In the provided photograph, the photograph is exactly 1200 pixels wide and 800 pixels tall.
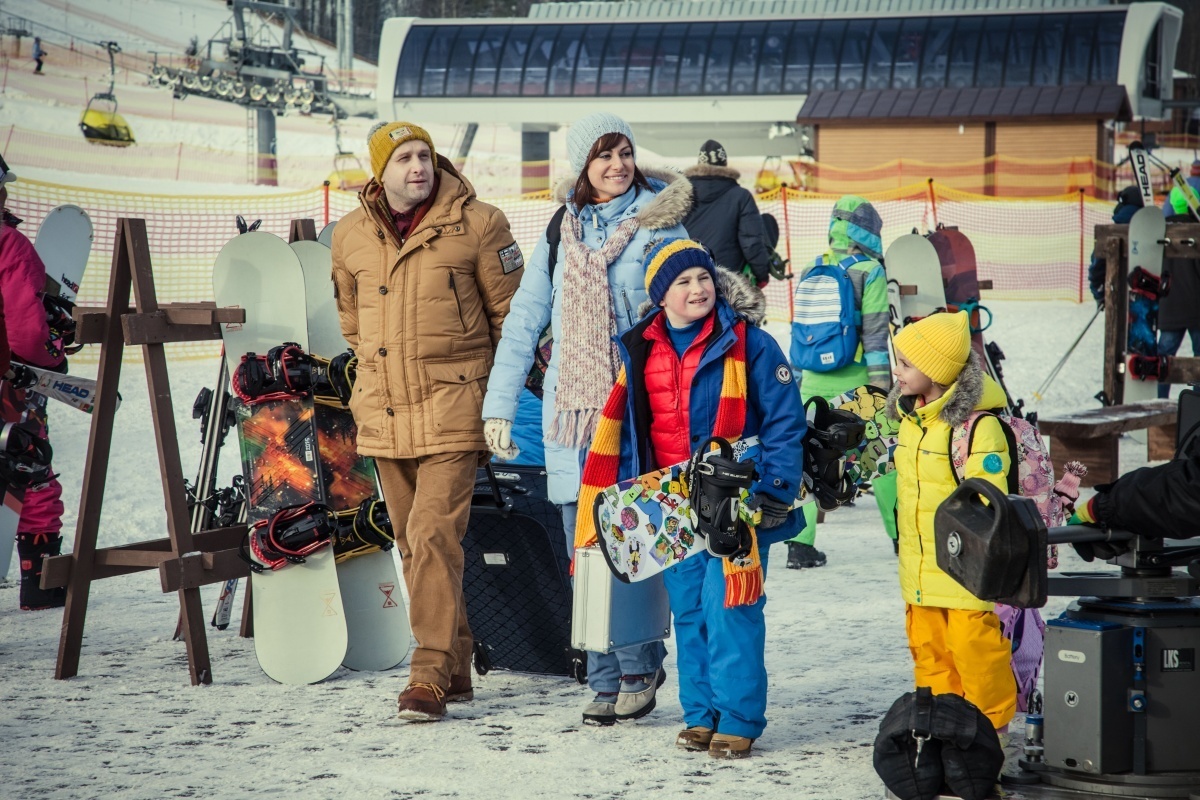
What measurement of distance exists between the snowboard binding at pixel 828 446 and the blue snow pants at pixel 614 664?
71cm

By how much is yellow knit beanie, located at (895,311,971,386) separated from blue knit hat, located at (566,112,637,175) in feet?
3.28

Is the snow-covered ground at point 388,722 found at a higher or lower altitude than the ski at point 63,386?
lower

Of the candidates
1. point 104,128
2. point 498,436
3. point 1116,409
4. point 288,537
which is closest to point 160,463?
point 288,537

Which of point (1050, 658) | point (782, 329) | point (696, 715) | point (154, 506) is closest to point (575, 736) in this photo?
point (696, 715)

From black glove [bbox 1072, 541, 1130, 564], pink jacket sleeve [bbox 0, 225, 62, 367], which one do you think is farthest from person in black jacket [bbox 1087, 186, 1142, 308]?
pink jacket sleeve [bbox 0, 225, 62, 367]

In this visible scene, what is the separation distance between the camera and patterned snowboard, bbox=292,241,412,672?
183 inches

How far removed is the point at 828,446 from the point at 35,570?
359 cm

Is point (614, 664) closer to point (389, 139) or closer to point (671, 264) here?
point (671, 264)

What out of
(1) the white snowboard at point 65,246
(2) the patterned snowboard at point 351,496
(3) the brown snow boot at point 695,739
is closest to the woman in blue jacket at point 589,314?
(3) the brown snow boot at point 695,739

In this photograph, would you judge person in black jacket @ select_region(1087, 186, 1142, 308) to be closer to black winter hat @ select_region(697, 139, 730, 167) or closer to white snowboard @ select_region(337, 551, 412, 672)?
black winter hat @ select_region(697, 139, 730, 167)

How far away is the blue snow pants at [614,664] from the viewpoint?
12.8ft

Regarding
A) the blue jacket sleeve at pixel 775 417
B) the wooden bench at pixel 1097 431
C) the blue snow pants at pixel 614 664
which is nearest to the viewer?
the blue jacket sleeve at pixel 775 417

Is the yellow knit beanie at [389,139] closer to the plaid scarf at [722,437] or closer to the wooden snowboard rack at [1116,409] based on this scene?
the plaid scarf at [722,437]

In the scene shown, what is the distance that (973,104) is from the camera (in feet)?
98.8
